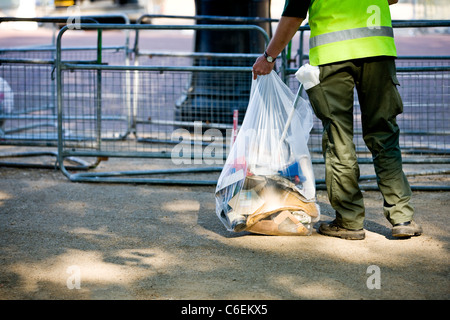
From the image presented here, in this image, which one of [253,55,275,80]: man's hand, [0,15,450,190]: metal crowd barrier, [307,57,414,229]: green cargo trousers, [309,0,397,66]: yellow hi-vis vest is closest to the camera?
[309,0,397,66]: yellow hi-vis vest

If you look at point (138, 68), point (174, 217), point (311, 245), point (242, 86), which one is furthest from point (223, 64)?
point (311, 245)

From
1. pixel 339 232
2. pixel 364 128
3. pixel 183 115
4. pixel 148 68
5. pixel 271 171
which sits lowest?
pixel 339 232

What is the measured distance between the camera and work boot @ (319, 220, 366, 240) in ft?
12.6

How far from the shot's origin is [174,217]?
4.42 m

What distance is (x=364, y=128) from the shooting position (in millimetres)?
3811

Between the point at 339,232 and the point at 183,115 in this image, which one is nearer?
the point at 339,232

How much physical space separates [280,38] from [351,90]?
55 centimetres

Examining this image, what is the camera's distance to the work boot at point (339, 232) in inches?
151

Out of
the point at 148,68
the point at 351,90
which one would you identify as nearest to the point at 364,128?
the point at 351,90

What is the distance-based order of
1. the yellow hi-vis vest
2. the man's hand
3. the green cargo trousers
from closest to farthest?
the yellow hi-vis vest < the green cargo trousers < the man's hand

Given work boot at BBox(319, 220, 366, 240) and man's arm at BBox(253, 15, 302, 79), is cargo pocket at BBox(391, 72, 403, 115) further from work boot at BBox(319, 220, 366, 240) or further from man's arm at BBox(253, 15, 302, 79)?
work boot at BBox(319, 220, 366, 240)

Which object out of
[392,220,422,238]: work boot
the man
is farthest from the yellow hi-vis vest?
[392,220,422,238]: work boot

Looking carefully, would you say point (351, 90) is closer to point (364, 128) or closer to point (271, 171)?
point (364, 128)

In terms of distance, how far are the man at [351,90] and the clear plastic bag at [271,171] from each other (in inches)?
8.4
